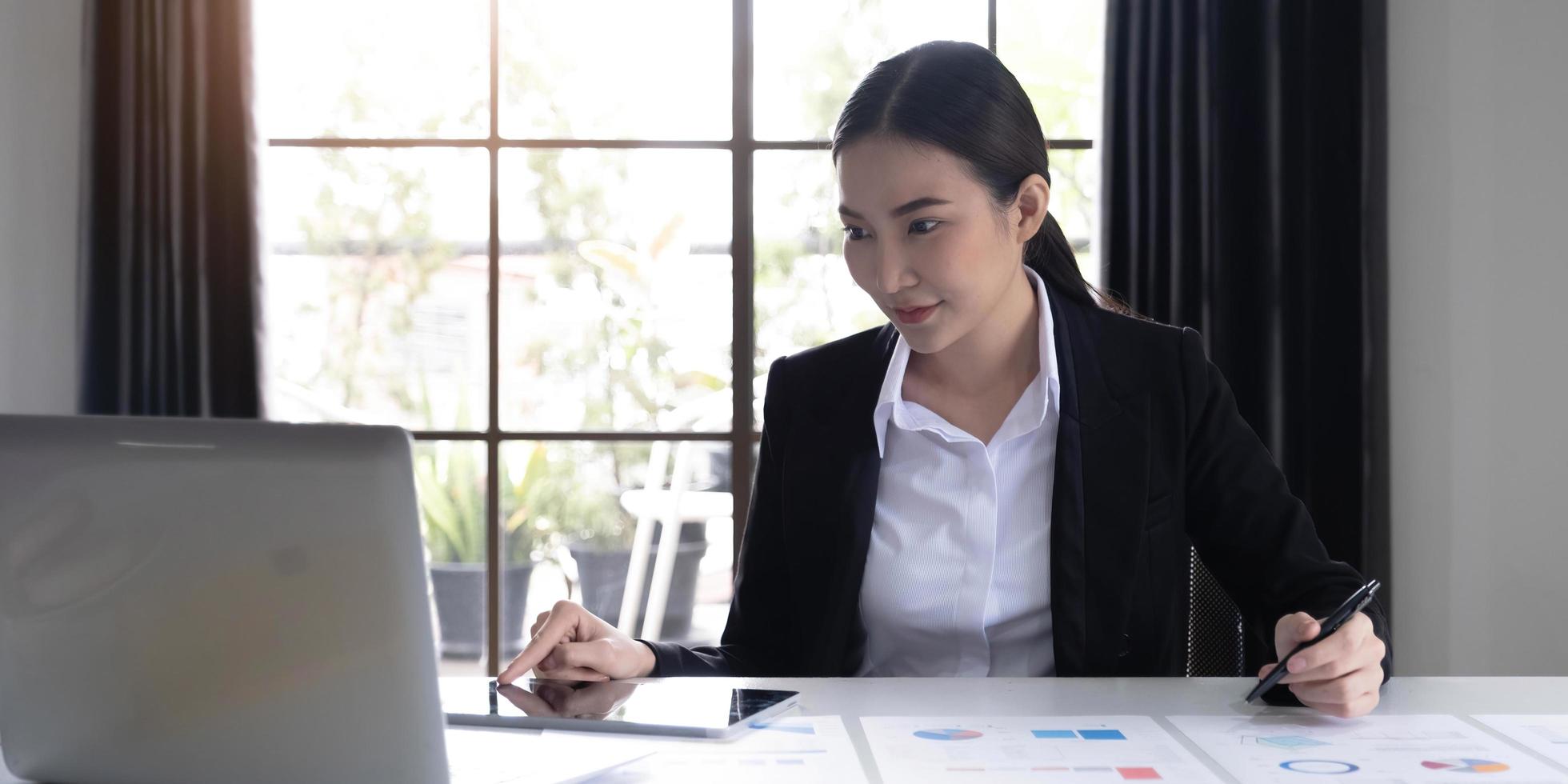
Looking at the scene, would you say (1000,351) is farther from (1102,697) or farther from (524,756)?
(524,756)

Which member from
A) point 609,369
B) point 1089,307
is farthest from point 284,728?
point 609,369

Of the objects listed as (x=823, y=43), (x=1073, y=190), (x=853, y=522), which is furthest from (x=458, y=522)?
(x=853, y=522)

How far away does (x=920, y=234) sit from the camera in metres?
1.44

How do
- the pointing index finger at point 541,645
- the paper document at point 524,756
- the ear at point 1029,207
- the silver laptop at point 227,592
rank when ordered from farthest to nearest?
1. the ear at point 1029,207
2. the pointing index finger at point 541,645
3. the paper document at point 524,756
4. the silver laptop at point 227,592

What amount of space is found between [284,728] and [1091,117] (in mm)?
2598

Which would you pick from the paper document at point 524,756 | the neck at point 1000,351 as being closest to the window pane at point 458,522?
the neck at point 1000,351

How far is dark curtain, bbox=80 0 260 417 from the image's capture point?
277 centimetres

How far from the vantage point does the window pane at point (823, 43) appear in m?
2.99

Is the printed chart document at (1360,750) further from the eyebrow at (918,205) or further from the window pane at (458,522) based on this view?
the window pane at (458,522)

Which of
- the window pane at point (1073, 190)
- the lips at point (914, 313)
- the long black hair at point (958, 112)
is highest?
the window pane at point (1073, 190)

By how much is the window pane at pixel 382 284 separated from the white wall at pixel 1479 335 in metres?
2.09

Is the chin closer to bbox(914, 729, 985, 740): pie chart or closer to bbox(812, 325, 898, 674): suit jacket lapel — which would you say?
bbox(812, 325, 898, 674): suit jacket lapel

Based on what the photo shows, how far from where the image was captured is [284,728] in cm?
77

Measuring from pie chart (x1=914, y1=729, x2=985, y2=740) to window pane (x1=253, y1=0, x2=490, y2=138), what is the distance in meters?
2.36
